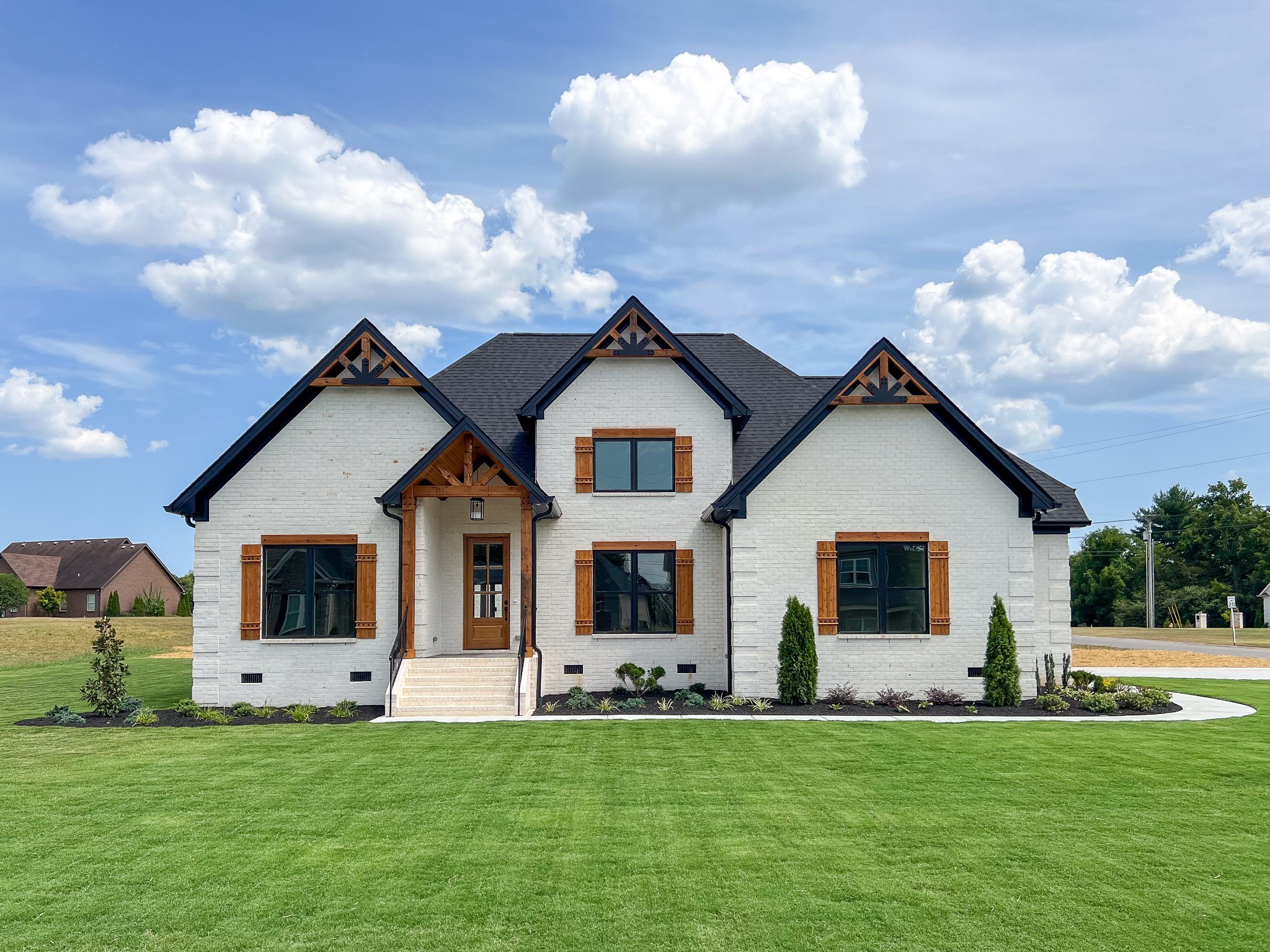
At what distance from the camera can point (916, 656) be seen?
17.0 m

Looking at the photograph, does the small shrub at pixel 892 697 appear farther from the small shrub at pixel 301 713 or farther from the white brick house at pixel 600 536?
the small shrub at pixel 301 713

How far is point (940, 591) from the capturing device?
17141mm

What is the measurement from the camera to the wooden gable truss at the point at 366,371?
1752cm

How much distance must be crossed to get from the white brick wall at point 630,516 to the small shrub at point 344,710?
3.77 m

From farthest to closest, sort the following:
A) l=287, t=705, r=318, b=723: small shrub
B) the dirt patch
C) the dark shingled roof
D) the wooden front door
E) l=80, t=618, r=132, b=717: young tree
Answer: the dirt patch → the dark shingled roof → the wooden front door → l=80, t=618, r=132, b=717: young tree → l=287, t=705, r=318, b=723: small shrub

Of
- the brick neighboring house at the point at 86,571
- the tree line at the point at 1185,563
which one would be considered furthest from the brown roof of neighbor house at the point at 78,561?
the tree line at the point at 1185,563

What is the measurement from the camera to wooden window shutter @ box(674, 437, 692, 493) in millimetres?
18500

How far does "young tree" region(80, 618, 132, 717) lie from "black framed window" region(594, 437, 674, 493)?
9.32m

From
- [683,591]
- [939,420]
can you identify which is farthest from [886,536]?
[683,591]

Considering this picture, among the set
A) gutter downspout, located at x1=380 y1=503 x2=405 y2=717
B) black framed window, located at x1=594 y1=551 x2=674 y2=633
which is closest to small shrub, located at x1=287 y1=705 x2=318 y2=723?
gutter downspout, located at x1=380 y1=503 x2=405 y2=717

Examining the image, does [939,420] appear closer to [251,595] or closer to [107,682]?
[251,595]

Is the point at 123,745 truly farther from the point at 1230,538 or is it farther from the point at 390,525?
the point at 1230,538

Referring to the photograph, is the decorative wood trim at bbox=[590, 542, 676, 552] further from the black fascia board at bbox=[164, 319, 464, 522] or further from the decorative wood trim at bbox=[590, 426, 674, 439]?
the black fascia board at bbox=[164, 319, 464, 522]

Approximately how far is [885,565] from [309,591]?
11.0m
